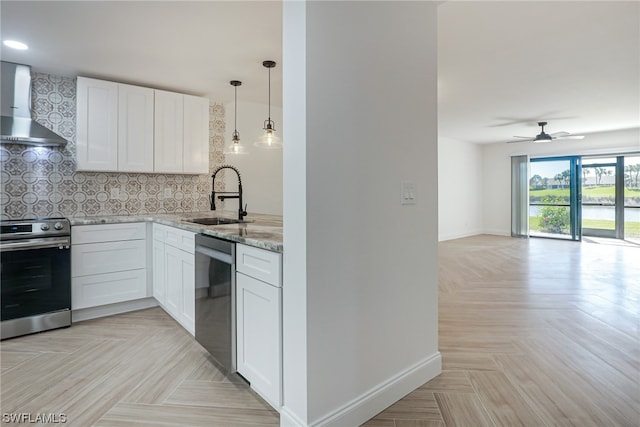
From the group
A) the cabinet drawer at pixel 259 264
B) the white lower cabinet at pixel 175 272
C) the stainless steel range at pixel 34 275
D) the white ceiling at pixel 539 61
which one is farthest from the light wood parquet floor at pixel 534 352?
the stainless steel range at pixel 34 275

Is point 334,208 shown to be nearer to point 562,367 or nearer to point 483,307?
point 562,367

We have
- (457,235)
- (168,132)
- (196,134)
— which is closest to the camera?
(168,132)

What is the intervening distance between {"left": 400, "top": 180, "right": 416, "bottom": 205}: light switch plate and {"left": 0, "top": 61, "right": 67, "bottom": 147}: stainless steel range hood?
302cm

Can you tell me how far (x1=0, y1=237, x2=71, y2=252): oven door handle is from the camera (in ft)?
8.55

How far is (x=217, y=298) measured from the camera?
6.68ft

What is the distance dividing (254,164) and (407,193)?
9.79 ft

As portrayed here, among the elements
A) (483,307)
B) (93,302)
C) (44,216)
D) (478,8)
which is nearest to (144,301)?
(93,302)

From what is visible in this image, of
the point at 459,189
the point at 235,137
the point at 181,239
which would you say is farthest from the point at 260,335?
the point at 459,189

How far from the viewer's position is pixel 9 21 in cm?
238

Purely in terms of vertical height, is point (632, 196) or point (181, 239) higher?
point (632, 196)

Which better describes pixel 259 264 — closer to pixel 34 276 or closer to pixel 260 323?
pixel 260 323

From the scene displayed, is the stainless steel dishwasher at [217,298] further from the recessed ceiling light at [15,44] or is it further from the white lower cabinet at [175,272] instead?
the recessed ceiling light at [15,44]

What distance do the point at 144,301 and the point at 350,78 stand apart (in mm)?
3032

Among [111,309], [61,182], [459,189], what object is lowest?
[111,309]
